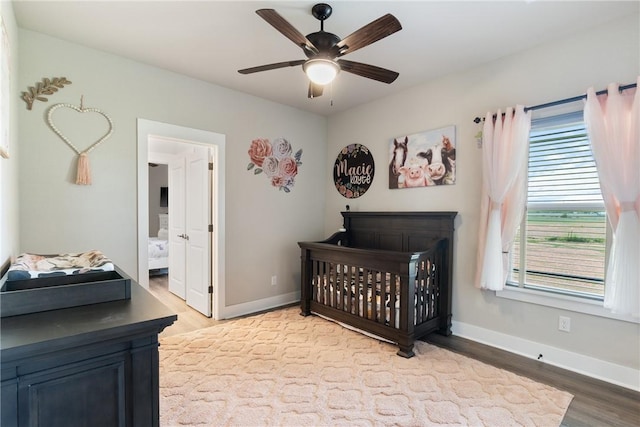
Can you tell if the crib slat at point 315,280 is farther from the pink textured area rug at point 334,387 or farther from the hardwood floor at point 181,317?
the hardwood floor at point 181,317

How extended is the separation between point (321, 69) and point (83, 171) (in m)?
2.09

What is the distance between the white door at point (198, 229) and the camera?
11.5ft

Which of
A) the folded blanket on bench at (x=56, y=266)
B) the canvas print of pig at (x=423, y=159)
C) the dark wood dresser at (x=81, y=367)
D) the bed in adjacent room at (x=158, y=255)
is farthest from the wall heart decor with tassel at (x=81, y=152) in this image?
the bed in adjacent room at (x=158, y=255)

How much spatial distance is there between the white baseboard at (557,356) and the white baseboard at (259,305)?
199 cm

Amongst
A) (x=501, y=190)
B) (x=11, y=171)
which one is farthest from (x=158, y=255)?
(x=501, y=190)

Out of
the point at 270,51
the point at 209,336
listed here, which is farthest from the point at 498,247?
the point at 209,336

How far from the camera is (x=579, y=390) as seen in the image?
2.06 m

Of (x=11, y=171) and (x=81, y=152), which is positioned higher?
(x=81, y=152)

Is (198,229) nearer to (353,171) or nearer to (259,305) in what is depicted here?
(259,305)

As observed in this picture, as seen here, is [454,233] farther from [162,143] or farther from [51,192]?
[162,143]

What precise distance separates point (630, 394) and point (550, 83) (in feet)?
7.45

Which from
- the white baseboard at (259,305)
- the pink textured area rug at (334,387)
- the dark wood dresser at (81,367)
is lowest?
the pink textured area rug at (334,387)

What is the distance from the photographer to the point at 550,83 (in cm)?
243

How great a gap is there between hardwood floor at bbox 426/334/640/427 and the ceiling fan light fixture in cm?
246
